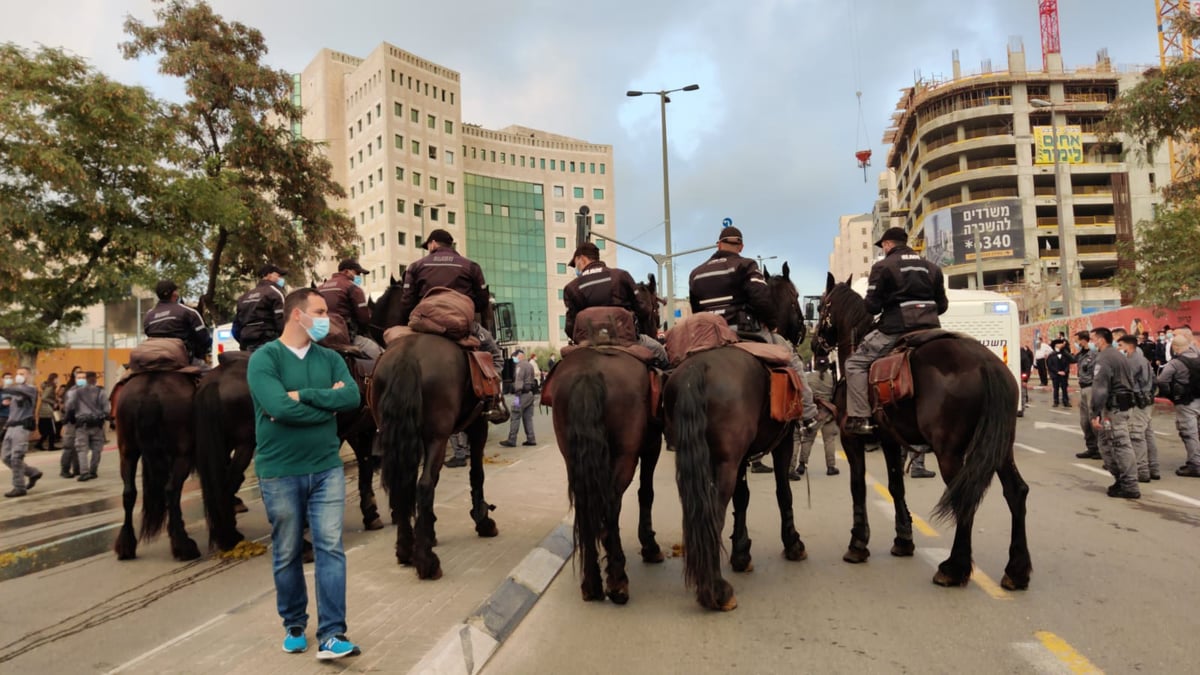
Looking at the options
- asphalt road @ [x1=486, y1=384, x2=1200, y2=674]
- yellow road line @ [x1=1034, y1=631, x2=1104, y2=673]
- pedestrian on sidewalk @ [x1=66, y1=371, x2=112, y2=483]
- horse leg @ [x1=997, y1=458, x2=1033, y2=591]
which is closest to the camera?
yellow road line @ [x1=1034, y1=631, x2=1104, y2=673]

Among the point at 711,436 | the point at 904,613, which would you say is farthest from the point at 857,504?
the point at 711,436

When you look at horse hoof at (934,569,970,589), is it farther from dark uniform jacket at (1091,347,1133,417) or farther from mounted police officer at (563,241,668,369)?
dark uniform jacket at (1091,347,1133,417)

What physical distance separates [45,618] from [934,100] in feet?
285

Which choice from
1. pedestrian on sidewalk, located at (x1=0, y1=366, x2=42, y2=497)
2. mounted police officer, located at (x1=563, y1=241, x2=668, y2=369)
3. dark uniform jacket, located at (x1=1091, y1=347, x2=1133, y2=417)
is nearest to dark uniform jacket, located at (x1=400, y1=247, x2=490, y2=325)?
mounted police officer, located at (x1=563, y1=241, x2=668, y2=369)

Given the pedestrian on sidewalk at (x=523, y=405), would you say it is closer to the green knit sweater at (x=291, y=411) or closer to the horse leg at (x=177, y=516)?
the horse leg at (x=177, y=516)

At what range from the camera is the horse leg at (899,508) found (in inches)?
261

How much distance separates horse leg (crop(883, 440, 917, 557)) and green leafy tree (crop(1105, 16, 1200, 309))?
1586cm

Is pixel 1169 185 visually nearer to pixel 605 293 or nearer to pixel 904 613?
pixel 605 293

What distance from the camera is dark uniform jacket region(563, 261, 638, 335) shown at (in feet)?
21.3

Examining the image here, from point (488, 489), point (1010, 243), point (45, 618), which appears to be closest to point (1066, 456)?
point (488, 489)

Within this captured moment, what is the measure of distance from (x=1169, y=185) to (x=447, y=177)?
72092 mm

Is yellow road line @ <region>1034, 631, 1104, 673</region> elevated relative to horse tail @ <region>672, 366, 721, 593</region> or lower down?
lower down

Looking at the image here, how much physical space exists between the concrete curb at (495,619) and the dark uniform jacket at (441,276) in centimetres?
251

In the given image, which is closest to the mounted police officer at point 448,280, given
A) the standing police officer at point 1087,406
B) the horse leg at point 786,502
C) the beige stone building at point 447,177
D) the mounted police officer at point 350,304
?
the mounted police officer at point 350,304
